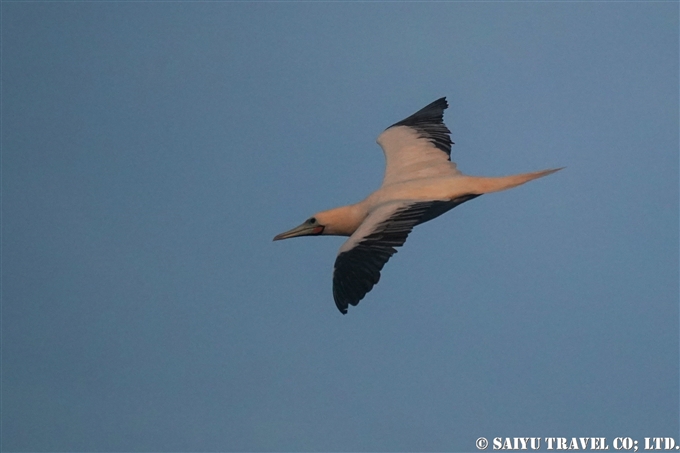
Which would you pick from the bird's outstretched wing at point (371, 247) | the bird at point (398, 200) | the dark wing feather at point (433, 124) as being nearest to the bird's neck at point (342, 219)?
the bird at point (398, 200)

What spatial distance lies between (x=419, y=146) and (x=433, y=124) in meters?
0.87

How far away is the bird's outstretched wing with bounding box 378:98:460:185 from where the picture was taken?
18.3 meters

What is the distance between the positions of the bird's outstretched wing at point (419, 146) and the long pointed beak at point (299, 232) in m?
1.54

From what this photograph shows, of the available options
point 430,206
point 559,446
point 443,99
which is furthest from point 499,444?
point 443,99

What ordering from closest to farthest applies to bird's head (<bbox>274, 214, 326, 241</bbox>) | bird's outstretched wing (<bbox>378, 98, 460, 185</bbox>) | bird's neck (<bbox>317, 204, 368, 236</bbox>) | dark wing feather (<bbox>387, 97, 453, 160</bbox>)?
bird's neck (<bbox>317, 204, 368, 236</bbox>)
bird's head (<bbox>274, 214, 326, 241</bbox>)
bird's outstretched wing (<bbox>378, 98, 460, 185</bbox>)
dark wing feather (<bbox>387, 97, 453, 160</bbox>)

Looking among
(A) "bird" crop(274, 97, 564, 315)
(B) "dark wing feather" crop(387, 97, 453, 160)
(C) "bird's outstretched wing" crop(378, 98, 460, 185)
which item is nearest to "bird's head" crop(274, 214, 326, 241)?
(A) "bird" crop(274, 97, 564, 315)

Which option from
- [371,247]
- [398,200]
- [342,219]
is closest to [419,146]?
[342,219]

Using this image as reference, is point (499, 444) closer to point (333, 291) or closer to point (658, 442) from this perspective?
point (658, 442)

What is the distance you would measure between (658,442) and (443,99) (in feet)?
27.1

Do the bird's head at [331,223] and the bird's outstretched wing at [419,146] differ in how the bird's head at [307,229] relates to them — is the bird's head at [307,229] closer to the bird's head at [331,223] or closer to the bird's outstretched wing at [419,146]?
the bird's head at [331,223]

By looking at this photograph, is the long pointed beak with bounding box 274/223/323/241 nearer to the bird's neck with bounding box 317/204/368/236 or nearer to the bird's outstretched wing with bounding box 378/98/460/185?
the bird's neck with bounding box 317/204/368/236

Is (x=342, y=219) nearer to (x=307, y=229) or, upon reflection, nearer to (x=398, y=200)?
(x=307, y=229)

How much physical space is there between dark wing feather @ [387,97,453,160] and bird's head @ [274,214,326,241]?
2.77m

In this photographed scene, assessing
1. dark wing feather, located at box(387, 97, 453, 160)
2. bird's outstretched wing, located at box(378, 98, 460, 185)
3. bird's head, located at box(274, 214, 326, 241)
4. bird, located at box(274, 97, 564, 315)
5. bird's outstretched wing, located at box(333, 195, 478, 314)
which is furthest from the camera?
dark wing feather, located at box(387, 97, 453, 160)
